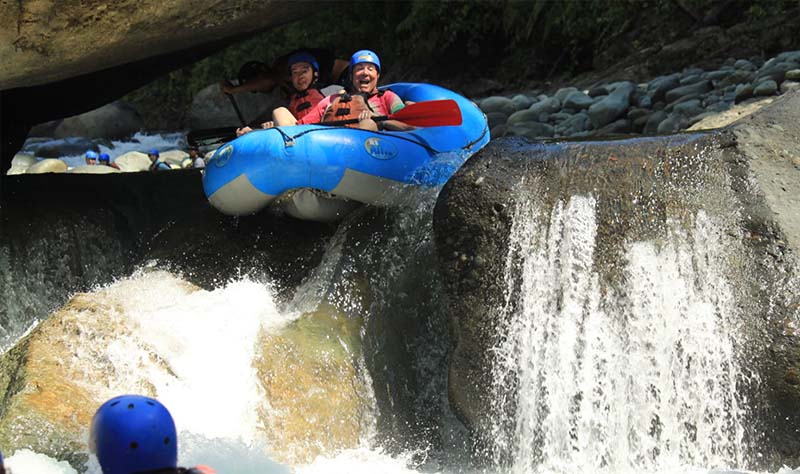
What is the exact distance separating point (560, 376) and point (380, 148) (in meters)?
2.02

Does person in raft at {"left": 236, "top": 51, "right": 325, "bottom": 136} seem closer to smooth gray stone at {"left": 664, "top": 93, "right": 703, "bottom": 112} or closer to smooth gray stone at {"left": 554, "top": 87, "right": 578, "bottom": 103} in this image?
smooth gray stone at {"left": 664, "top": 93, "right": 703, "bottom": 112}

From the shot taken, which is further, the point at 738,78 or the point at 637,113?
the point at 637,113

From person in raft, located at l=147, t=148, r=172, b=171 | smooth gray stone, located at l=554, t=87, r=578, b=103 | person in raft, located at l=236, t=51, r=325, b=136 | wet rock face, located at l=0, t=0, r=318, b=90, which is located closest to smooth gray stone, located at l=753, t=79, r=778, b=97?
smooth gray stone, located at l=554, t=87, r=578, b=103

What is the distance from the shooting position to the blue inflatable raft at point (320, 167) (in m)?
5.61

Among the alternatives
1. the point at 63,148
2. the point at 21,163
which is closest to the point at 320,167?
the point at 21,163

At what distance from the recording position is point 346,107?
640 centimetres

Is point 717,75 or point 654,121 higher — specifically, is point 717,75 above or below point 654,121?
above

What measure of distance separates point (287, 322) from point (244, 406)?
681 mm

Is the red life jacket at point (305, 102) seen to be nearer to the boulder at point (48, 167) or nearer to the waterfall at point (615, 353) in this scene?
the waterfall at point (615, 353)

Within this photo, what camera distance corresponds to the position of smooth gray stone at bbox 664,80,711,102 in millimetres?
9359

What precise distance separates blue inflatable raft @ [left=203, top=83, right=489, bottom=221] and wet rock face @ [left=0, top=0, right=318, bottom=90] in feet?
2.84

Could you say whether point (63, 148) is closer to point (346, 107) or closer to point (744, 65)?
point (346, 107)

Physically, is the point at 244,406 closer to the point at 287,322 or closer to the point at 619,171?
the point at 287,322

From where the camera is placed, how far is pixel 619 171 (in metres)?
4.38
